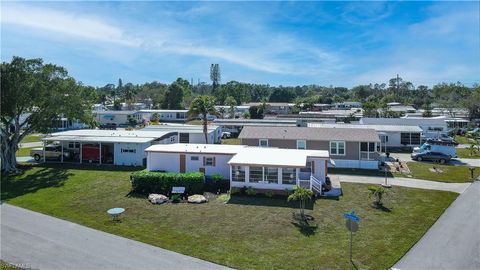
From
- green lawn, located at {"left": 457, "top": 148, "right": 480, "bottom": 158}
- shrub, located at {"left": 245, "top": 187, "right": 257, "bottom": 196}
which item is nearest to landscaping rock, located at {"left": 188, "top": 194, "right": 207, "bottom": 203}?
shrub, located at {"left": 245, "top": 187, "right": 257, "bottom": 196}

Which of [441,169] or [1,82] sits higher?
[1,82]

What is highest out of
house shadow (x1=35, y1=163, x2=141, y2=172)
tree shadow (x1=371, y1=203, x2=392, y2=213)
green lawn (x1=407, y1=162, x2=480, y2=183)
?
house shadow (x1=35, y1=163, x2=141, y2=172)

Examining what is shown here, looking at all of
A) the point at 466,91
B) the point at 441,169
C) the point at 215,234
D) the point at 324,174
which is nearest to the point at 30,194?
the point at 215,234

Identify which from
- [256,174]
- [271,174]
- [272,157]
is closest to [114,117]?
[272,157]

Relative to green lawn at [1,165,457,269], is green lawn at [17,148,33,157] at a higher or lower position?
higher

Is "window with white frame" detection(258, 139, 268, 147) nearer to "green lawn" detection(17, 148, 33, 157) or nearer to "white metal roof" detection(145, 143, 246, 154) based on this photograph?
"white metal roof" detection(145, 143, 246, 154)

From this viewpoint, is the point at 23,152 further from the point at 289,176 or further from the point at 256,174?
the point at 289,176

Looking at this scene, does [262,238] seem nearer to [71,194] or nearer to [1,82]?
[71,194]
